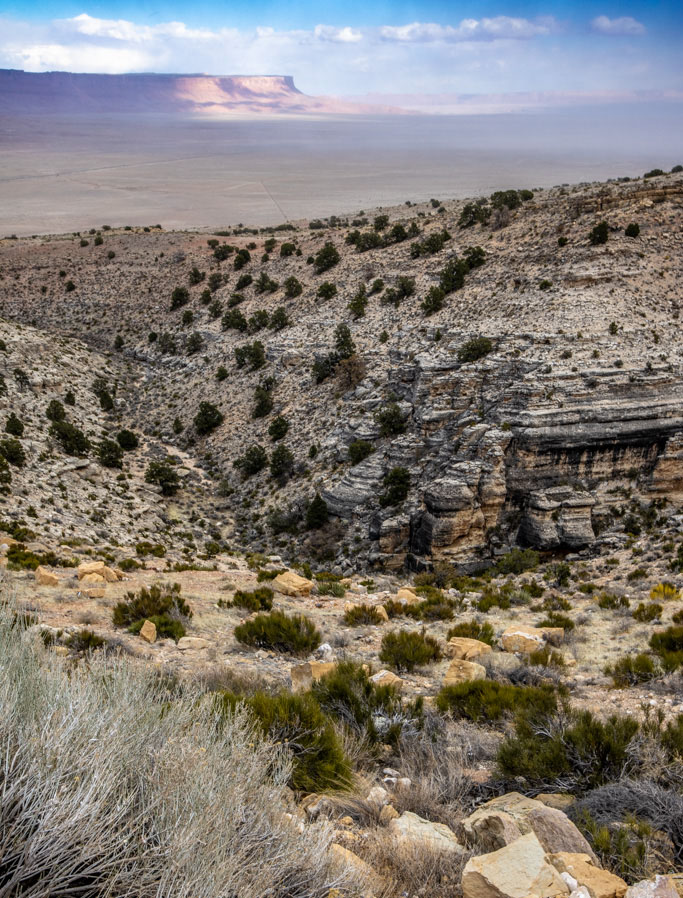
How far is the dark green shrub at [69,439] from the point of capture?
24.7 m

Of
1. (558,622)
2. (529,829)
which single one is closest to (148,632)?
(529,829)

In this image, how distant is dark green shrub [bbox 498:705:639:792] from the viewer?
5.06 m

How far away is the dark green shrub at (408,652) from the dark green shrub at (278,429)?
737 inches

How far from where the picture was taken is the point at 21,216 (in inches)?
4035

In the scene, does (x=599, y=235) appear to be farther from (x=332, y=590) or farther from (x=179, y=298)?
(x=179, y=298)

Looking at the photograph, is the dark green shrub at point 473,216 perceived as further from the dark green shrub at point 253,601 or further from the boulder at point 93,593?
the boulder at point 93,593

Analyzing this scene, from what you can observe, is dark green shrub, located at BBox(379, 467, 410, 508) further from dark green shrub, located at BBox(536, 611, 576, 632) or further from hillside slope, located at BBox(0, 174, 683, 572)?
dark green shrub, located at BBox(536, 611, 576, 632)

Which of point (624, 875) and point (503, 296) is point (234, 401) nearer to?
point (503, 296)

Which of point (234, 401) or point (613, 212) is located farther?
point (234, 401)

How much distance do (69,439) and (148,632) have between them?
1844cm

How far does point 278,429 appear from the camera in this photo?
90.5 feet

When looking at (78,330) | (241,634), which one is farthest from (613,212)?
(78,330)

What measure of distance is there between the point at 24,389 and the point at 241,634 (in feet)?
80.3

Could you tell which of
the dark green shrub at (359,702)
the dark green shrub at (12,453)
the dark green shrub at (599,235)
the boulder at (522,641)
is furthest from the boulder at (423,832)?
the dark green shrub at (599,235)
